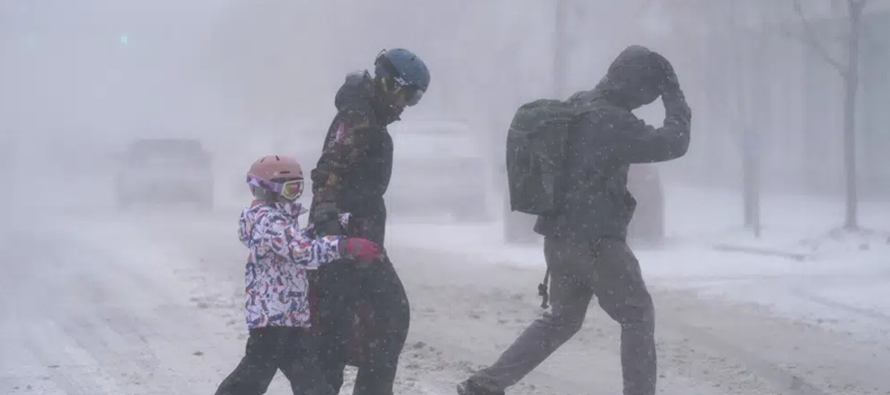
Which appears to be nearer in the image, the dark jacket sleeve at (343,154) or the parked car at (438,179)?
the dark jacket sleeve at (343,154)

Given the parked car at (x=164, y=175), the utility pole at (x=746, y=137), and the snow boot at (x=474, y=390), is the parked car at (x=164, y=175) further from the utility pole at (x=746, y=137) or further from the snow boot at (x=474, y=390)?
the snow boot at (x=474, y=390)

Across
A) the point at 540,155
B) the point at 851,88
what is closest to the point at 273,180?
the point at 540,155

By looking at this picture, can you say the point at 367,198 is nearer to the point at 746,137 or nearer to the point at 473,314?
the point at 473,314

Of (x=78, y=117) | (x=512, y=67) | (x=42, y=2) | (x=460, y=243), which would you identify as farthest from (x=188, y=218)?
(x=42, y=2)

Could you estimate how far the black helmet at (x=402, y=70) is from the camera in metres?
4.47

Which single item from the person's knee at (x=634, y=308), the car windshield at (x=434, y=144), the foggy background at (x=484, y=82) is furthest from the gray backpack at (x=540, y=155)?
the car windshield at (x=434, y=144)

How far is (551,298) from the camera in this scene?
18.1 ft

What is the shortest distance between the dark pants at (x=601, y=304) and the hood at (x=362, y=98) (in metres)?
1.21

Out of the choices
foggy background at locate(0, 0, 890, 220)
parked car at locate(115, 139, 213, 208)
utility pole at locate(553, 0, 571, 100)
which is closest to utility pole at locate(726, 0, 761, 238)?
foggy background at locate(0, 0, 890, 220)

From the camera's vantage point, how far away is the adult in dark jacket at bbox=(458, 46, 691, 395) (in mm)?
5184

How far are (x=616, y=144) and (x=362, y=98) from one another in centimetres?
128

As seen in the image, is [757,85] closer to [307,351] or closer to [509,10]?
[509,10]

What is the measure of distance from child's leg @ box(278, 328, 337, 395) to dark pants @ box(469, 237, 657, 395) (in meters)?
1.05

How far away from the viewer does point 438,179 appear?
62.4 feet
